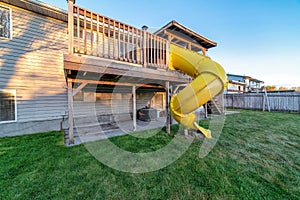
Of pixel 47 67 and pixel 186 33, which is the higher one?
pixel 186 33

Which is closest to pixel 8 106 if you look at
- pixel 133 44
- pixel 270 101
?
pixel 133 44

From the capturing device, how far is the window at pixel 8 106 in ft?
15.4

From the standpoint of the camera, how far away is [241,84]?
2411cm

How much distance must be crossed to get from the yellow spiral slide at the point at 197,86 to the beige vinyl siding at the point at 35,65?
206 inches

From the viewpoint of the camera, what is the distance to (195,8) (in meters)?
8.66

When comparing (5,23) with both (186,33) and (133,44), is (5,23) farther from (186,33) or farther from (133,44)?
(186,33)

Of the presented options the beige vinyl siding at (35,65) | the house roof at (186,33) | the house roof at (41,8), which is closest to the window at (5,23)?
the beige vinyl siding at (35,65)

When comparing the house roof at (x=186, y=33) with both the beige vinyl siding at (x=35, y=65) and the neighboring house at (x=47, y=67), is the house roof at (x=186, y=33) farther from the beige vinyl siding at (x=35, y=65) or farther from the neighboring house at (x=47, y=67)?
the beige vinyl siding at (x=35, y=65)

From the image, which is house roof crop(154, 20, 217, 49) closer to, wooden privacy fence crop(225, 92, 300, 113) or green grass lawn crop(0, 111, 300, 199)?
green grass lawn crop(0, 111, 300, 199)

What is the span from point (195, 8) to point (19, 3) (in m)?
9.12

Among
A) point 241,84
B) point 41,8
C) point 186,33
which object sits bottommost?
point 241,84

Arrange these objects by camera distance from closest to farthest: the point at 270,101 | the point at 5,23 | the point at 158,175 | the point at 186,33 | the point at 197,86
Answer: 1. the point at 158,175
2. the point at 197,86
3. the point at 5,23
4. the point at 186,33
5. the point at 270,101

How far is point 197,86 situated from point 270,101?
40.0 ft

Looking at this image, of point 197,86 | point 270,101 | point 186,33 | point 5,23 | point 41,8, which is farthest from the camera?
point 270,101
